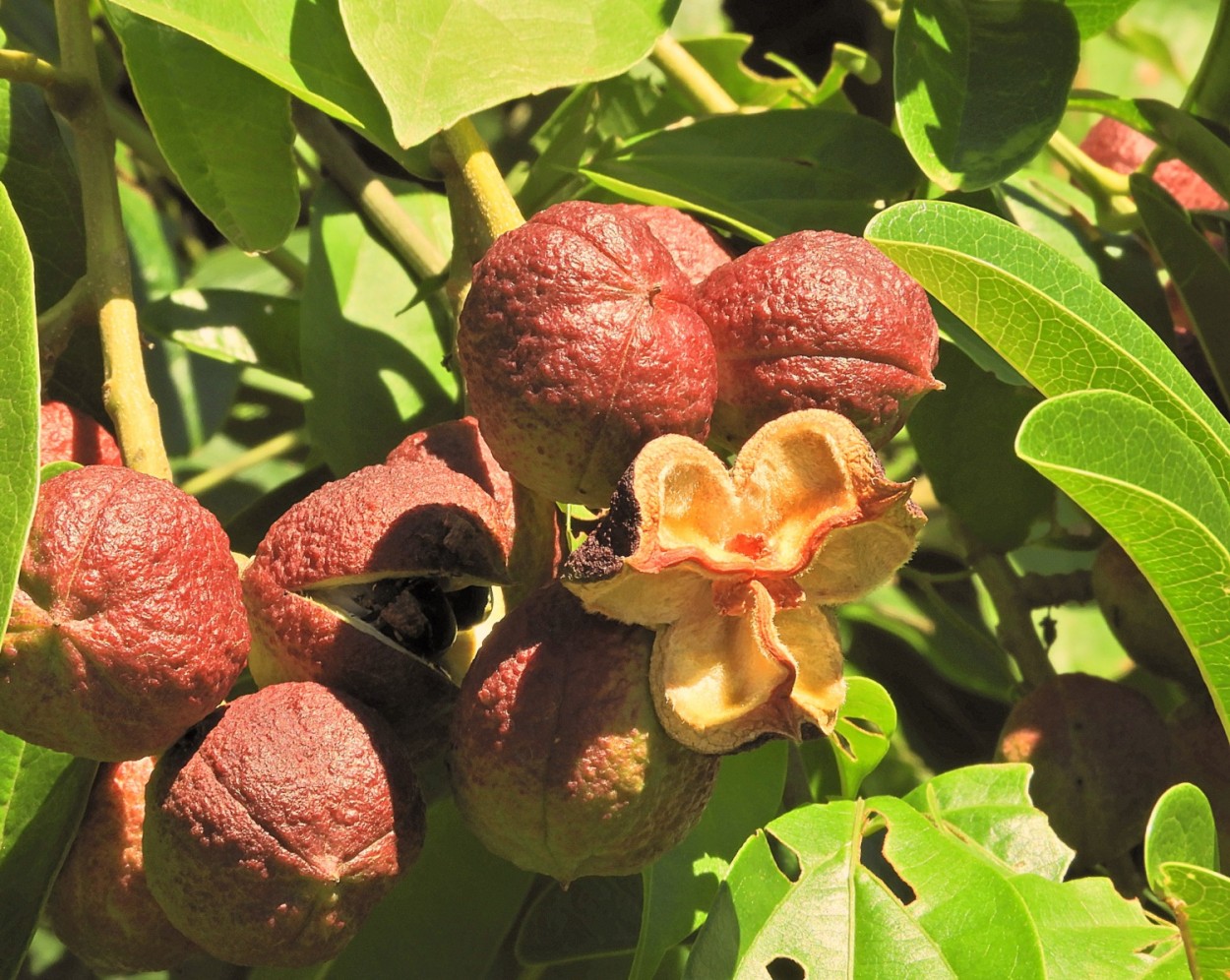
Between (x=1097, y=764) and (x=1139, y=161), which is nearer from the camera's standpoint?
(x=1097, y=764)

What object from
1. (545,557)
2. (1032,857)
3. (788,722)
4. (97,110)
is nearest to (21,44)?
(97,110)

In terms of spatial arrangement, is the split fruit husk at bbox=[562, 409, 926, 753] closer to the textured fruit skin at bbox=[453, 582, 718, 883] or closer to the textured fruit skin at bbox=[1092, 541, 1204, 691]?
the textured fruit skin at bbox=[453, 582, 718, 883]

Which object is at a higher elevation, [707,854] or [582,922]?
[707,854]

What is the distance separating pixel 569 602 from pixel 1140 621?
31.2 inches

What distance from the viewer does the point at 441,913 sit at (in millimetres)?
1374

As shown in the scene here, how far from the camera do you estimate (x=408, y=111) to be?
3.60 ft

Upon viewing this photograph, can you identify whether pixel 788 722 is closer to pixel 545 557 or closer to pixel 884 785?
pixel 545 557

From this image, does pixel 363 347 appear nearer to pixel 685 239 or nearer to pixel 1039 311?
pixel 685 239

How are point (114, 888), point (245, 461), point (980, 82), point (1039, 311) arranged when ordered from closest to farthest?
1. point (1039, 311)
2. point (114, 888)
3. point (980, 82)
4. point (245, 461)

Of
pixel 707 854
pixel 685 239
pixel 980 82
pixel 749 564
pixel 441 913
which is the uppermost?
pixel 980 82

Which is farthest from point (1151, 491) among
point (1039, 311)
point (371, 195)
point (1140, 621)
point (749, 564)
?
point (371, 195)

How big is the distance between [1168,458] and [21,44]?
1444 millimetres

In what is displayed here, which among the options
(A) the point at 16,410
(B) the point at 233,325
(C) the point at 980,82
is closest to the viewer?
(A) the point at 16,410

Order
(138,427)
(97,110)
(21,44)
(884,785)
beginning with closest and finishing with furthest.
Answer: (138,427), (97,110), (21,44), (884,785)
